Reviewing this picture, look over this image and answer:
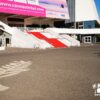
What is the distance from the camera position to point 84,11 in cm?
7156

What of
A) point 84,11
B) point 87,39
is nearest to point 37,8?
point 87,39

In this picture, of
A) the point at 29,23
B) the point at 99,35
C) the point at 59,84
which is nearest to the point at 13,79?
the point at 59,84

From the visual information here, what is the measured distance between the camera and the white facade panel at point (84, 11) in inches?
2766

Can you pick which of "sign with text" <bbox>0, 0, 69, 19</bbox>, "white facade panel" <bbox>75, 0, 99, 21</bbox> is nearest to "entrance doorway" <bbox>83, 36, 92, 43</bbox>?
"sign with text" <bbox>0, 0, 69, 19</bbox>

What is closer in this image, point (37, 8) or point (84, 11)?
point (37, 8)

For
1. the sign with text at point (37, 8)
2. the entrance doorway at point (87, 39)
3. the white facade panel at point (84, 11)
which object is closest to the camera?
the sign with text at point (37, 8)

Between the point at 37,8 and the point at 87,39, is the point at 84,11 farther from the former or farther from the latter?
the point at 37,8

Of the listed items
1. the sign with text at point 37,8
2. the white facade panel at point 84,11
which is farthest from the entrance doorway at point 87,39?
the white facade panel at point 84,11

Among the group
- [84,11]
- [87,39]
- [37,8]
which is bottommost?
[87,39]

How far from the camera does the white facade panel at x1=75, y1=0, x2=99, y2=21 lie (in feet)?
230

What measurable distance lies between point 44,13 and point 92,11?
20.1 m

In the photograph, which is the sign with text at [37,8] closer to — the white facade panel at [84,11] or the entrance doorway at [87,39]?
the entrance doorway at [87,39]

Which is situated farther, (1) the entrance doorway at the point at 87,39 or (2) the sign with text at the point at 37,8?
(1) the entrance doorway at the point at 87,39

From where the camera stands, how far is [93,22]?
228 feet
